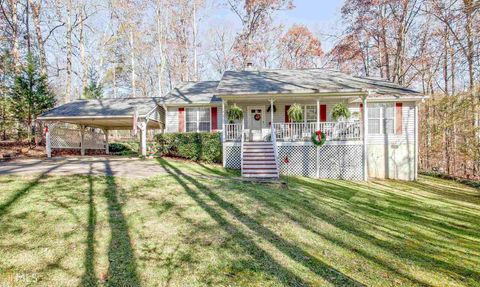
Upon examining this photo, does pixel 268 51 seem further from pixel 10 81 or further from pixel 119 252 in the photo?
pixel 119 252

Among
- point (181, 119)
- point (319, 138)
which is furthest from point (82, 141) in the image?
point (319, 138)

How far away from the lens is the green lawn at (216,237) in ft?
10.8

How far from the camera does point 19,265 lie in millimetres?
3238

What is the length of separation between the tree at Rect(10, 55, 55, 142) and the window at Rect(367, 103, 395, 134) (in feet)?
59.6

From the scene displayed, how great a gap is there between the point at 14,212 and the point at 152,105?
31.7 feet

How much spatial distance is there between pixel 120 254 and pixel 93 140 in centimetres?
1571

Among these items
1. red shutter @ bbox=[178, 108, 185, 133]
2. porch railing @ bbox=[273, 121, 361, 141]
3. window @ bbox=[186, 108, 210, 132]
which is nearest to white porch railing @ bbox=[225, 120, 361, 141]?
porch railing @ bbox=[273, 121, 361, 141]

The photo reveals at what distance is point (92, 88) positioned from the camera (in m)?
20.6

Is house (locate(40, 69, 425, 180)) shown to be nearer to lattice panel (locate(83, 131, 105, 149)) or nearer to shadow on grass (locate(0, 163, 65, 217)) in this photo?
lattice panel (locate(83, 131, 105, 149))

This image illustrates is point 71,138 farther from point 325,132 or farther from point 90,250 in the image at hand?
point 325,132

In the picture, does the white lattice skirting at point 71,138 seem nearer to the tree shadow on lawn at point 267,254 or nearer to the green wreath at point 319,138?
the tree shadow on lawn at point 267,254

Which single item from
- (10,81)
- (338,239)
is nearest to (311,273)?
(338,239)

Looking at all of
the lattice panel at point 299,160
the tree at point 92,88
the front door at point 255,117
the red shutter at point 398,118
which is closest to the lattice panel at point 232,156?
the lattice panel at point 299,160

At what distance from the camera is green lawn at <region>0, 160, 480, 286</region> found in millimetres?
3295
